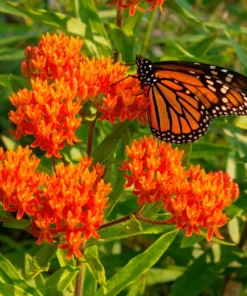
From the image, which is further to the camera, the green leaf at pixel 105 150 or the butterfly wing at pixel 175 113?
the butterfly wing at pixel 175 113

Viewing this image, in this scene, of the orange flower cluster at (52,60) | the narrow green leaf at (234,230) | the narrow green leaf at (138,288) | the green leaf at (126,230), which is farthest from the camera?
the narrow green leaf at (234,230)

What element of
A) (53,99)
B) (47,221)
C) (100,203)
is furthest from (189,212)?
(53,99)

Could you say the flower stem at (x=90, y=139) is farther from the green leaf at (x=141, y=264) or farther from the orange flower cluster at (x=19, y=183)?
the green leaf at (x=141, y=264)

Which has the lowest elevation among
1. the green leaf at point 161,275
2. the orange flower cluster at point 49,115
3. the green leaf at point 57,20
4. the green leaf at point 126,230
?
the green leaf at point 161,275

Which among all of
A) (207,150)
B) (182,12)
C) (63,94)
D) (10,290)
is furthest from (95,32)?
(10,290)

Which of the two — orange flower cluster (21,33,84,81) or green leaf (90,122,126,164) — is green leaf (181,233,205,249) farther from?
orange flower cluster (21,33,84,81)

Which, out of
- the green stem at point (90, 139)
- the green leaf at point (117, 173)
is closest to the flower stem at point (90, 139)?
the green stem at point (90, 139)

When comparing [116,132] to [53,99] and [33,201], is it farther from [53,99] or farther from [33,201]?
[33,201]

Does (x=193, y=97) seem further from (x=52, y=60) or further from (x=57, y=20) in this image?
(x=57, y=20)
